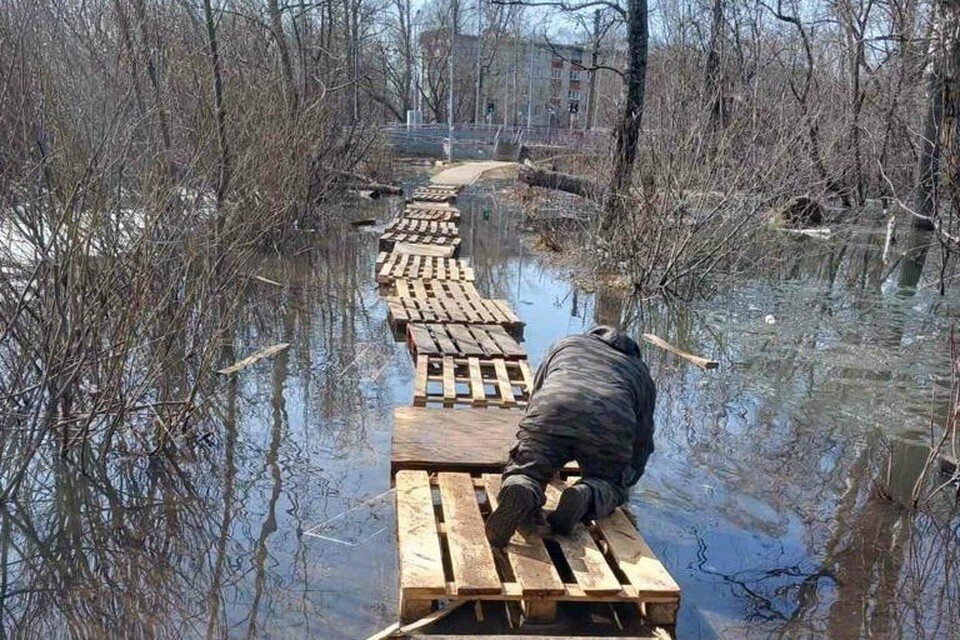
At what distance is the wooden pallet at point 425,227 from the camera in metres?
14.6

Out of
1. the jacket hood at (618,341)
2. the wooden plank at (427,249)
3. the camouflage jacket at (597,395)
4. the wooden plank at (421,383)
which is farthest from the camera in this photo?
the wooden plank at (427,249)

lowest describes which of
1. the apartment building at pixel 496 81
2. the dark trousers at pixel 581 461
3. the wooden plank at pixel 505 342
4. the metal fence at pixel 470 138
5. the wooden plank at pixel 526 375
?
the wooden plank at pixel 526 375

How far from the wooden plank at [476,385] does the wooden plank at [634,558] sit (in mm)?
1929

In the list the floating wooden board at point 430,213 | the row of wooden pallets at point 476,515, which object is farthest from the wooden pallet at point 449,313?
the floating wooden board at point 430,213

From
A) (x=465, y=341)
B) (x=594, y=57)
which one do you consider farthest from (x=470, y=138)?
(x=465, y=341)

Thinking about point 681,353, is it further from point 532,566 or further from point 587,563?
point 532,566

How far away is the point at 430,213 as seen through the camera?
17.2m

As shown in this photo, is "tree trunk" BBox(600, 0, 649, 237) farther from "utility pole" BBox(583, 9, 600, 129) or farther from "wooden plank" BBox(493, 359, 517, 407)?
"wooden plank" BBox(493, 359, 517, 407)

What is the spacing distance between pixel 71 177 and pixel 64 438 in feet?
4.85

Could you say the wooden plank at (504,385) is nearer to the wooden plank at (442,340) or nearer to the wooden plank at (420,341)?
the wooden plank at (442,340)

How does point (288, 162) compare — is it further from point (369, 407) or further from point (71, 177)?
point (71, 177)

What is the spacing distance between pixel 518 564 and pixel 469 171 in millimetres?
29155

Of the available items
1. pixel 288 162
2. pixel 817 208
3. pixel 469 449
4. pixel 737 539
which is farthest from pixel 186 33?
pixel 817 208

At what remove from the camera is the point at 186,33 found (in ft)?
30.7
